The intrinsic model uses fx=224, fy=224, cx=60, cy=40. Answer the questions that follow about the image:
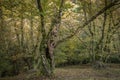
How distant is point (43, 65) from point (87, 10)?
13.6 meters

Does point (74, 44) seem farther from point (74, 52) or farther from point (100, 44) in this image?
point (100, 44)

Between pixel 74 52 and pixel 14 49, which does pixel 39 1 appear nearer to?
pixel 14 49

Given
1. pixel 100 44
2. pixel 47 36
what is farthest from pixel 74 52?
pixel 47 36

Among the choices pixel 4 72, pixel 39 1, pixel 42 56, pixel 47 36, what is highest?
pixel 39 1

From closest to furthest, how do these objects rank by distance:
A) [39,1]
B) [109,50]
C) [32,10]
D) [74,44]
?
[32,10], [39,1], [109,50], [74,44]

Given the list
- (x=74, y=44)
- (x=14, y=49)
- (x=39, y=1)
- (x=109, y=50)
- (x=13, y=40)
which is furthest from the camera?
(x=74, y=44)

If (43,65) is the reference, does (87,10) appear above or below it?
above

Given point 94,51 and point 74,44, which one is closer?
point 94,51

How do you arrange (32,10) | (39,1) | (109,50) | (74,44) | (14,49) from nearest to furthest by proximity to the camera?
(32,10) < (39,1) < (14,49) < (109,50) < (74,44)

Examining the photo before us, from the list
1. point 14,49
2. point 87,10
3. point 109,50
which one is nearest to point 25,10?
point 14,49

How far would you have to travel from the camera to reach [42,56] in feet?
57.7

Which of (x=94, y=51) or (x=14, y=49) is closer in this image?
(x=14, y=49)

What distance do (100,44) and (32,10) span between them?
16777mm

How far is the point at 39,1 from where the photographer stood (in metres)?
17.0
